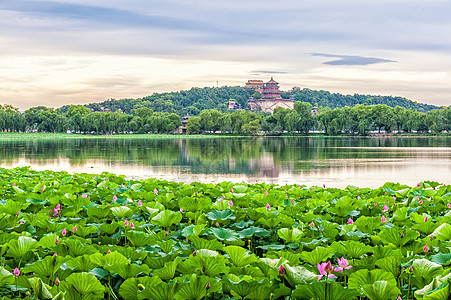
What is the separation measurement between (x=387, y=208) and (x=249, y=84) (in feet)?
544

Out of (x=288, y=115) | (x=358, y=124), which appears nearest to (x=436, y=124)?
(x=358, y=124)

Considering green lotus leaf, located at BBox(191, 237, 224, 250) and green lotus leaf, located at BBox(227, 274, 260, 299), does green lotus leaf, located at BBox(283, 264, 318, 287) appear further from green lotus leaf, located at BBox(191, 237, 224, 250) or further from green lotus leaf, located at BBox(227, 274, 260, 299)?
green lotus leaf, located at BBox(191, 237, 224, 250)

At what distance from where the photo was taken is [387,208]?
12.0 feet

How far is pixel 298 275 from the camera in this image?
5.77ft

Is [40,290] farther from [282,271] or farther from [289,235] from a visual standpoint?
[289,235]

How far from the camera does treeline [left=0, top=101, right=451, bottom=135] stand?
71.2 m

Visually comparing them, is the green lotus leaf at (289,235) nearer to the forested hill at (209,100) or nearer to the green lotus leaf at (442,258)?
the green lotus leaf at (442,258)

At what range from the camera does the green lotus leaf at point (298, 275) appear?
1.75m

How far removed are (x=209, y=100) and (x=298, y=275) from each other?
485 feet

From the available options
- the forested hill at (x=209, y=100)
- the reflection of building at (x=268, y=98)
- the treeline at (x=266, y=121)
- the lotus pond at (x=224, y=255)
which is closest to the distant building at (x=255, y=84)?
the forested hill at (x=209, y=100)

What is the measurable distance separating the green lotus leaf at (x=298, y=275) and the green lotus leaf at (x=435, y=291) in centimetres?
39

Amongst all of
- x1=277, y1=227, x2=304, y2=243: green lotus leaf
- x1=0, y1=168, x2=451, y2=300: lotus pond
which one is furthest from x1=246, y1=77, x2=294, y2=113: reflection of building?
x1=277, y1=227, x2=304, y2=243: green lotus leaf

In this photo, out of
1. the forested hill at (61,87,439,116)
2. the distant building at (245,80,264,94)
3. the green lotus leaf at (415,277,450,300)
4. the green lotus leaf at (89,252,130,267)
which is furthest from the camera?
the distant building at (245,80,264,94)

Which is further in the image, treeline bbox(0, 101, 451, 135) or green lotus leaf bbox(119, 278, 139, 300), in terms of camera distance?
treeline bbox(0, 101, 451, 135)
